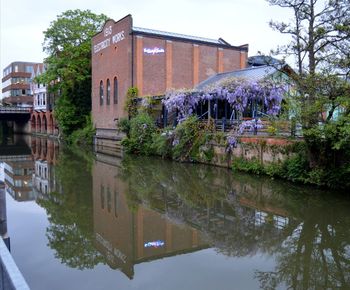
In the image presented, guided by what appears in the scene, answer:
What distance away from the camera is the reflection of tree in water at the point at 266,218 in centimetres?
680

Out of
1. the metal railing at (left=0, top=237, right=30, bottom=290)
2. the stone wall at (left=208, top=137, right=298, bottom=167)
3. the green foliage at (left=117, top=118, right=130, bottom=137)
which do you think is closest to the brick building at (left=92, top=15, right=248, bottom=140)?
the green foliage at (left=117, top=118, right=130, bottom=137)

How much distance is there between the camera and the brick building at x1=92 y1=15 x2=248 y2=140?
101ft

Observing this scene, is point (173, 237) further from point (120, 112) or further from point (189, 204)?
point (120, 112)

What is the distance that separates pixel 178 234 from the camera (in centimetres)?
895

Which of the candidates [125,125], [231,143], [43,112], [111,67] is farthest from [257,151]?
[43,112]

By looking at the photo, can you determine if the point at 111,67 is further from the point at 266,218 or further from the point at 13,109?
the point at 13,109

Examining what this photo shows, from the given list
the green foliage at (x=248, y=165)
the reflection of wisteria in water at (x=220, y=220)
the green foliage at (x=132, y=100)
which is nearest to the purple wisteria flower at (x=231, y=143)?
the green foliage at (x=248, y=165)

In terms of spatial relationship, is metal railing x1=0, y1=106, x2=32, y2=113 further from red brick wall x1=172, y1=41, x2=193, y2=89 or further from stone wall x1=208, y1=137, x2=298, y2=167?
stone wall x1=208, y1=137, x2=298, y2=167

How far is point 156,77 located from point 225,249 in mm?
24817

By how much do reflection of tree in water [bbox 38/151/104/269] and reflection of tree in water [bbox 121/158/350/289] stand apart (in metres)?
1.84

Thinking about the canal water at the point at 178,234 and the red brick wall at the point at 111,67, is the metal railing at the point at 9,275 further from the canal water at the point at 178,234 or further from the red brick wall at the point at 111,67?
the red brick wall at the point at 111,67

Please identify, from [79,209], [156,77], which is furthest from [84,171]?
[156,77]

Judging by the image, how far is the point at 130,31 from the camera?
3044 centimetres

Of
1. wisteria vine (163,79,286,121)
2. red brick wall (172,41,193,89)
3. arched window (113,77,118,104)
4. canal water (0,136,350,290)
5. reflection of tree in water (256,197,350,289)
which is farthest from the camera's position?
arched window (113,77,118,104)
